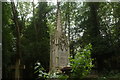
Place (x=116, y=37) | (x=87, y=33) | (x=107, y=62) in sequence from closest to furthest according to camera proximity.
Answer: (x=116, y=37) → (x=107, y=62) → (x=87, y=33)

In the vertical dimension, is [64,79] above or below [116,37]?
below

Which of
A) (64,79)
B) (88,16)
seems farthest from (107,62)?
(64,79)

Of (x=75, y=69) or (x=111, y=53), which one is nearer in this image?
(x=75, y=69)

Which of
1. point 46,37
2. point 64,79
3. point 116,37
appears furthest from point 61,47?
point 46,37

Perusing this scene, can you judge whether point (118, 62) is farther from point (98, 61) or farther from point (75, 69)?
point (75, 69)

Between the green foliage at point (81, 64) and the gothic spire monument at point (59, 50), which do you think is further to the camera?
the gothic spire monument at point (59, 50)

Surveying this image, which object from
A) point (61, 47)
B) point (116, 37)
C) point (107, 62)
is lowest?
point (107, 62)

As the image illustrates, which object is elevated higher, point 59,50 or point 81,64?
point 59,50

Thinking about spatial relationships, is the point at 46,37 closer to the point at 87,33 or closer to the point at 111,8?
the point at 87,33

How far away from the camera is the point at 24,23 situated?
42.0 ft

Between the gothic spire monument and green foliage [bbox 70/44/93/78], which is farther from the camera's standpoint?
the gothic spire monument

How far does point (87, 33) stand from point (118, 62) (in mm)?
2773

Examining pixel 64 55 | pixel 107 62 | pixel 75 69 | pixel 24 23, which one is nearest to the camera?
pixel 75 69

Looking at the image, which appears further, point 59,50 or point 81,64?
point 59,50
